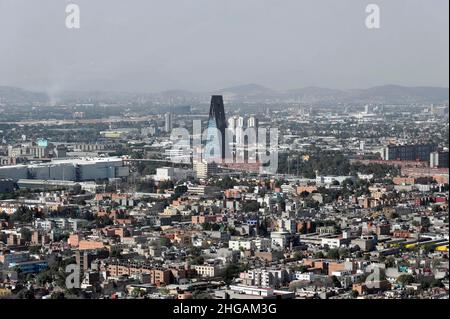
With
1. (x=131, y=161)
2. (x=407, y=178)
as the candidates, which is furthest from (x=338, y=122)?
(x=407, y=178)

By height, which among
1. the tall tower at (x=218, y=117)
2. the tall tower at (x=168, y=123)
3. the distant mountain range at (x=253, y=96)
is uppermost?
the distant mountain range at (x=253, y=96)

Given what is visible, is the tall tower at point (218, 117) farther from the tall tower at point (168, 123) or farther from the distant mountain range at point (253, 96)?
the tall tower at point (168, 123)

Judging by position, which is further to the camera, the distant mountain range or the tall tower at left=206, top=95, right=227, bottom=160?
the distant mountain range

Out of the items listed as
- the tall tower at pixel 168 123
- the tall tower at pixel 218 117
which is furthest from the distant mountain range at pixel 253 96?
the tall tower at pixel 218 117

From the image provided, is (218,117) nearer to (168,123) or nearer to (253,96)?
(253,96)

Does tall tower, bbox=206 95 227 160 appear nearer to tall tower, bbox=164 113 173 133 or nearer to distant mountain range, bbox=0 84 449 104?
distant mountain range, bbox=0 84 449 104

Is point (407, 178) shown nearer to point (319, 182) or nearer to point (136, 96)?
point (319, 182)

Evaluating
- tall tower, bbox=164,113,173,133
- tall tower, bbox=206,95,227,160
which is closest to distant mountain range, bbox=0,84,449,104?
tall tower, bbox=164,113,173,133

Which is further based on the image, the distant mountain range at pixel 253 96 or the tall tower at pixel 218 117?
the distant mountain range at pixel 253 96

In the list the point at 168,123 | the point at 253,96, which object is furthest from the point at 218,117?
the point at 168,123
